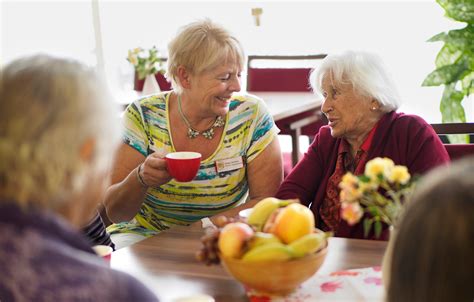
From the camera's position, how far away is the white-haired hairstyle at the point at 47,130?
0.89 metres

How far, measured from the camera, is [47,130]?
35.0 inches

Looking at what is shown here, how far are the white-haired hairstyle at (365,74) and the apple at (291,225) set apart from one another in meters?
0.94

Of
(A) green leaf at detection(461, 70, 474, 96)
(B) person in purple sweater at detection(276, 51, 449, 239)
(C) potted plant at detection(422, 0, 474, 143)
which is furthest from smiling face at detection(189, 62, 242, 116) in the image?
(A) green leaf at detection(461, 70, 474, 96)

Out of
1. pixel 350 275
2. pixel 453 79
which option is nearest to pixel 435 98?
pixel 453 79

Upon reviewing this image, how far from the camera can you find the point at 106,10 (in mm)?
6125

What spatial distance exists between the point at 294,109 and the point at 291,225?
2332 mm

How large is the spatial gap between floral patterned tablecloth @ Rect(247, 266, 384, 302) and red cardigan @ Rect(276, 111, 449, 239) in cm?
46

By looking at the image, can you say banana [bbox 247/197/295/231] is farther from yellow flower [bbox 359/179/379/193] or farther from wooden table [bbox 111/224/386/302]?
yellow flower [bbox 359/179/379/193]

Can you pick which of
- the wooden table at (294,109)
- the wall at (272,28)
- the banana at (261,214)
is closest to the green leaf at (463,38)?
the wooden table at (294,109)

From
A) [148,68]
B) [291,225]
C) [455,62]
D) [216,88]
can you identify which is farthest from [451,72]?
[291,225]

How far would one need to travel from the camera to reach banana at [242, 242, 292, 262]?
1354 millimetres

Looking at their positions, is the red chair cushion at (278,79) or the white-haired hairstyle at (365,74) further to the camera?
the red chair cushion at (278,79)

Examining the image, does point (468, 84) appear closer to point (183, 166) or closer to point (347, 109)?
point (347, 109)

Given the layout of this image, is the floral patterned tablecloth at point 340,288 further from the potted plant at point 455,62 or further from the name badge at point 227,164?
the potted plant at point 455,62
